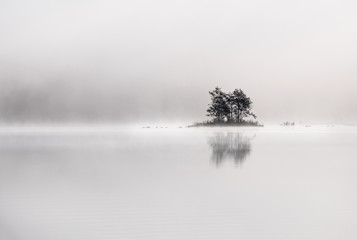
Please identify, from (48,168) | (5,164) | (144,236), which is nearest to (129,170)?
(48,168)

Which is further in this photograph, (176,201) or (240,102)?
(240,102)

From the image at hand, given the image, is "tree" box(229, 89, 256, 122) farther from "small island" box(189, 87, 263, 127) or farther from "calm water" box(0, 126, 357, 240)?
"calm water" box(0, 126, 357, 240)

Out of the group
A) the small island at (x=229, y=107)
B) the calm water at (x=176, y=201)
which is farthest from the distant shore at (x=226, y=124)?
the calm water at (x=176, y=201)

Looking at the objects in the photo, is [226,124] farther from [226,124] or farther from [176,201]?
[176,201]

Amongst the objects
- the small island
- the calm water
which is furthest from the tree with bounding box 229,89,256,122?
the calm water

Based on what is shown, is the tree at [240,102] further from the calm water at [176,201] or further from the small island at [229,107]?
the calm water at [176,201]

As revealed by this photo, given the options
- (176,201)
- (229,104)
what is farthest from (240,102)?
(176,201)

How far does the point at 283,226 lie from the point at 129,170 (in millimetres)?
4193

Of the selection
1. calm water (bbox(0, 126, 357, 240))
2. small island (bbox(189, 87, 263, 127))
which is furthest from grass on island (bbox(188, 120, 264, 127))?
calm water (bbox(0, 126, 357, 240))

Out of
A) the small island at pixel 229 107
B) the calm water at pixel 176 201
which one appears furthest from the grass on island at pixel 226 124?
the calm water at pixel 176 201

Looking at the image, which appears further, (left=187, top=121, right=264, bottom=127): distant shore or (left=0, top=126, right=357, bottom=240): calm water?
(left=187, top=121, right=264, bottom=127): distant shore

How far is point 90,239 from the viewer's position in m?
3.44

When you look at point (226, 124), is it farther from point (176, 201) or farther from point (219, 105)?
point (176, 201)

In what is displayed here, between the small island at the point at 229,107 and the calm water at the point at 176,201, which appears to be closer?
the calm water at the point at 176,201
